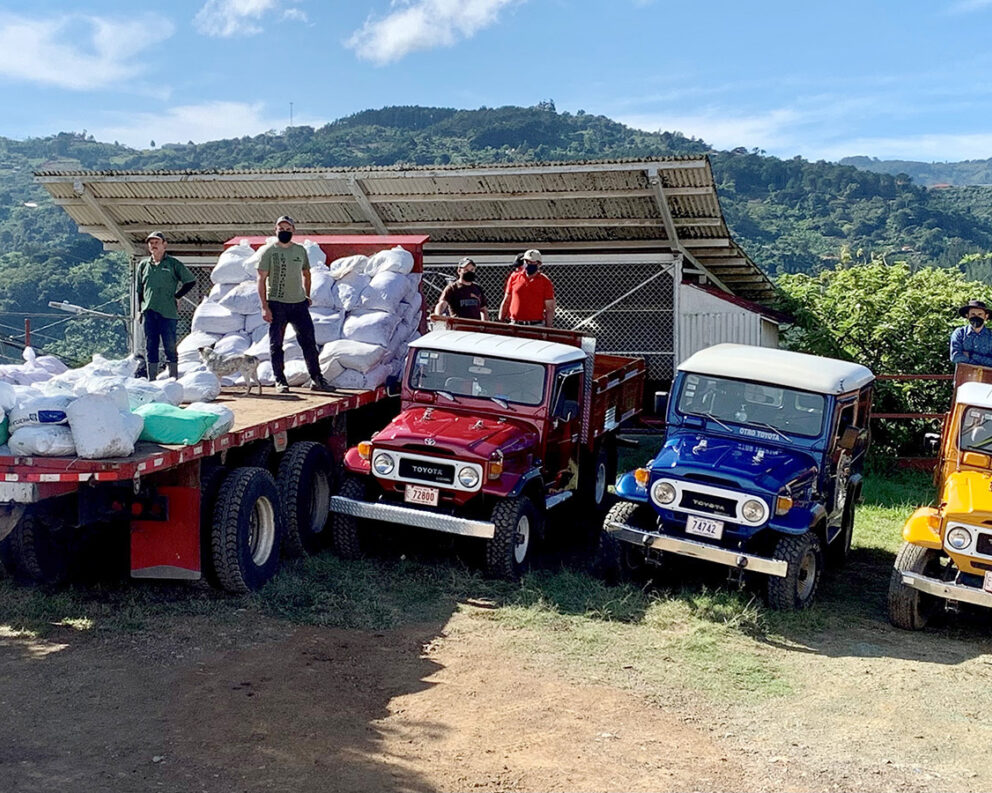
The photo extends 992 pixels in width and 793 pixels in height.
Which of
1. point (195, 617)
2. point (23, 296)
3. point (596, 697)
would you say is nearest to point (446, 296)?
point (195, 617)

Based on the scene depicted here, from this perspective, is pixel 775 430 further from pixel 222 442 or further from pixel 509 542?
pixel 222 442

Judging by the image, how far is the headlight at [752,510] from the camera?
8156 mm

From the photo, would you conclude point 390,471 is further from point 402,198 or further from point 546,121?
point 546,121

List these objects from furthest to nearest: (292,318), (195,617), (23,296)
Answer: (23,296) < (292,318) < (195,617)

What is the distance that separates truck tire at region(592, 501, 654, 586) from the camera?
8.67 meters

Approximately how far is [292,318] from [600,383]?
311cm

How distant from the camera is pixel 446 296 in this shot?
40.5ft

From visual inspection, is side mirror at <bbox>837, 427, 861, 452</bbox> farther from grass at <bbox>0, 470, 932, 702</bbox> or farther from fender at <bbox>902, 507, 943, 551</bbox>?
grass at <bbox>0, 470, 932, 702</bbox>

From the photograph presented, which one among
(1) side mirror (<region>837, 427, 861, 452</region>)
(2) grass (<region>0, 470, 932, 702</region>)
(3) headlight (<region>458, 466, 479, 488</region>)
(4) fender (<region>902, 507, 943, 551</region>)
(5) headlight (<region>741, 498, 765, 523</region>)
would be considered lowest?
(2) grass (<region>0, 470, 932, 702</region>)

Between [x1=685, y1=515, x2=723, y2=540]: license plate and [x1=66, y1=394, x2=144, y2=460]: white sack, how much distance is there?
415 cm

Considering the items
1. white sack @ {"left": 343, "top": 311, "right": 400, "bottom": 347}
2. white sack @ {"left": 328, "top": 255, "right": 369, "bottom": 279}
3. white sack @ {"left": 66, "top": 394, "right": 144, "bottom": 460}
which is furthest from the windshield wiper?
white sack @ {"left": 328, "top": 255, "right": 369, "bottom": 279}

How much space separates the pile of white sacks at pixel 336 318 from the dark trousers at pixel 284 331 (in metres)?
0.22

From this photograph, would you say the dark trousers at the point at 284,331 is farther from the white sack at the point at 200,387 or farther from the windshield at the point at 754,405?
the windshield at the point at 754,405

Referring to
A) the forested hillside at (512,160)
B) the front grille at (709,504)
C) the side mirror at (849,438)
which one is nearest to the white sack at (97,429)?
the front grille at (709,504)
